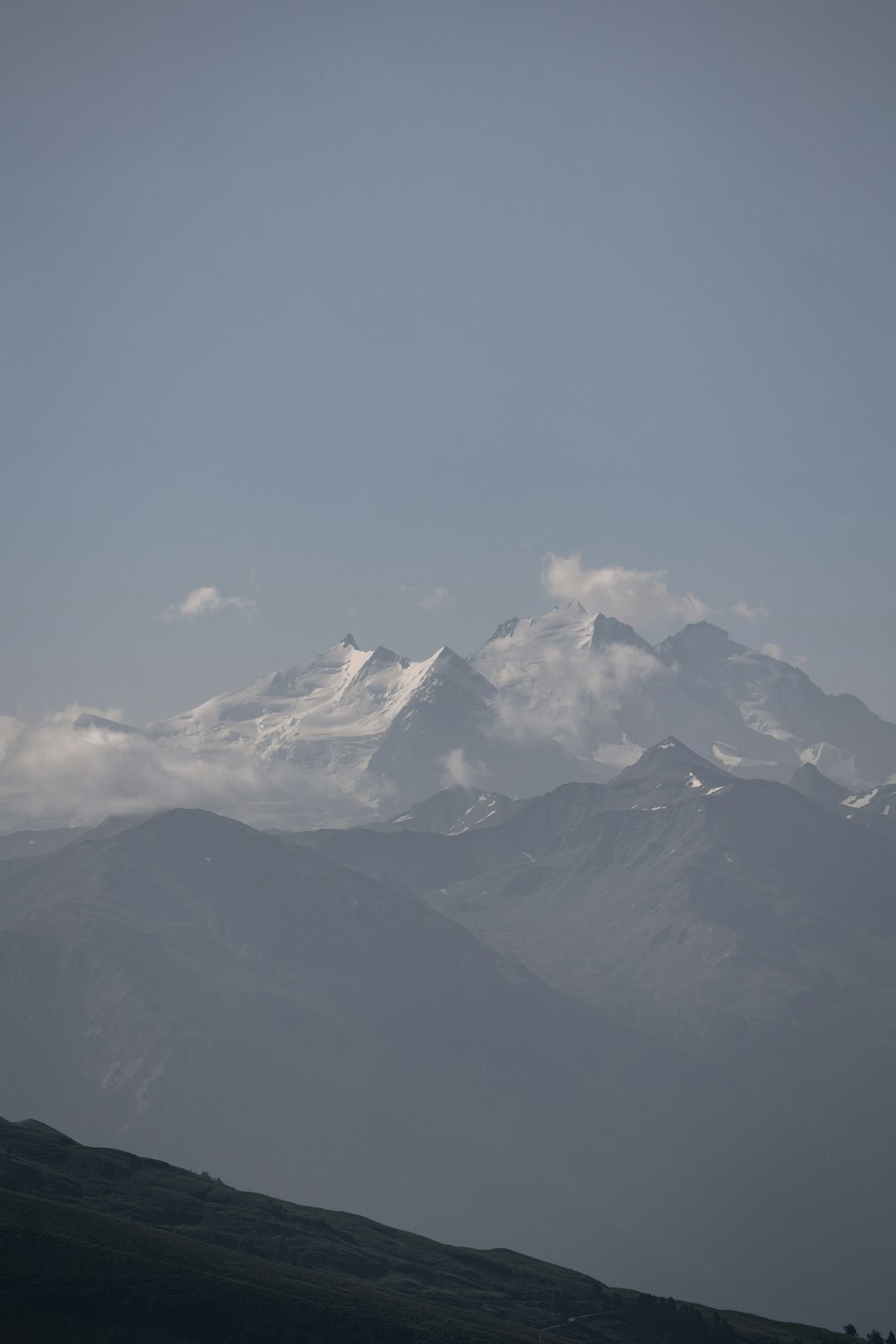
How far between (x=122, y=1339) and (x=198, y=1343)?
451 inches

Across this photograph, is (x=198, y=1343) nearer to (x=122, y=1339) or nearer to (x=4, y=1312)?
(x=122, y=1339)

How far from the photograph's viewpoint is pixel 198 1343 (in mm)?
199250

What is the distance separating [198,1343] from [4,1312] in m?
27.4

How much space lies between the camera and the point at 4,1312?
190250 millimetres

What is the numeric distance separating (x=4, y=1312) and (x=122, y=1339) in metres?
16.3

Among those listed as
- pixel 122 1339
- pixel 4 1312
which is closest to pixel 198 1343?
pixel 122 1339

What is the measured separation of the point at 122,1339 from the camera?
193 meters
